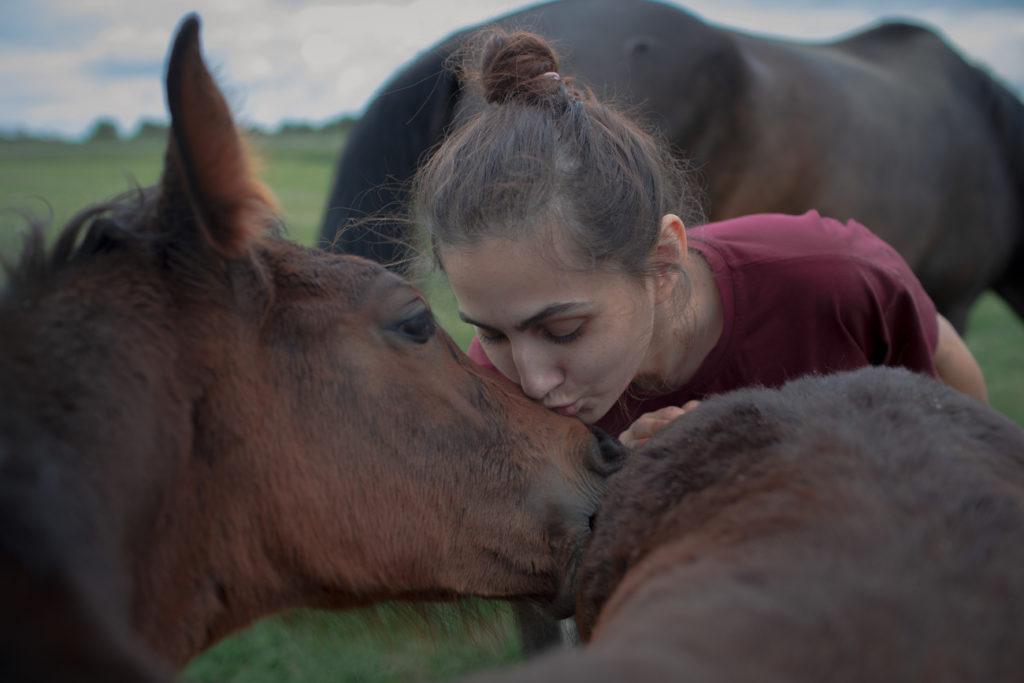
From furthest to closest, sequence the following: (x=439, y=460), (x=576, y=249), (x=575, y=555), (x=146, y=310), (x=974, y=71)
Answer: (x=974, y=71)
(x=576, y=249)
(x=575, y=555)
(x=439, y=460)
(x=146, y=310)

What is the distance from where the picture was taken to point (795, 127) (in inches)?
210

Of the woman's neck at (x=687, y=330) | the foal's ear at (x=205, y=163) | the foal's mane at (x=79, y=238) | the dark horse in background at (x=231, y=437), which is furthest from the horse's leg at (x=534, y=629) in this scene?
the foal's mane at (x=79, y=238)

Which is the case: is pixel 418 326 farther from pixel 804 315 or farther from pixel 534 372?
pixel 804 315

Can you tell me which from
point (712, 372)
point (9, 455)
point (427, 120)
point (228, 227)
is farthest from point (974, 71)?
point (9, 455)

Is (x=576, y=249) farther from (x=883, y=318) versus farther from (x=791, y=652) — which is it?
(x=791, y=652)

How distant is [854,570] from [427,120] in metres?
3.44

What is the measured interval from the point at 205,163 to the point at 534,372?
3.29ft

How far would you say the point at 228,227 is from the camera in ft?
5.63

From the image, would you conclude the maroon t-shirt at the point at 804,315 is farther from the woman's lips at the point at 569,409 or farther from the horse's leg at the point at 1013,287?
the horse's leg at the point at 1013,287

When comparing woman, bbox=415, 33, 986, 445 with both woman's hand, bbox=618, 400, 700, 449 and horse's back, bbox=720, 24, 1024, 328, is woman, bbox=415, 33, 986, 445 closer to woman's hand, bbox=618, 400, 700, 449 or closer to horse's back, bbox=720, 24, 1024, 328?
woman's hand, bbox=618, 400, 700, 449

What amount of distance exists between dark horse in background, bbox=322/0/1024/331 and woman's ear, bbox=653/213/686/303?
1.18 m

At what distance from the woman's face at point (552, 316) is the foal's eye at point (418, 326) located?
279mm

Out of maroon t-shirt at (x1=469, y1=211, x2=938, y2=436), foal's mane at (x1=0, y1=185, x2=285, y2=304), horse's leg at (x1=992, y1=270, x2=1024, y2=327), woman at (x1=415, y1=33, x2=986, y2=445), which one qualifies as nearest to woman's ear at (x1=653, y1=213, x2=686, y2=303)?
woman at (x1=415, y1=33, x2=986, y2=445)

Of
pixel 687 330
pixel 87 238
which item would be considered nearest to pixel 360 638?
pixel 87 238
